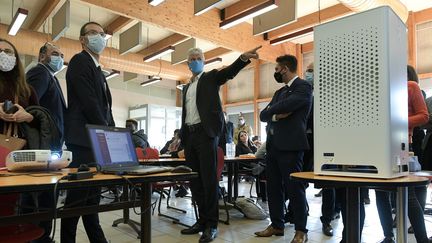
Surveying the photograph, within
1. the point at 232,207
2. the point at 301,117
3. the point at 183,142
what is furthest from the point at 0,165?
the point at 232,207

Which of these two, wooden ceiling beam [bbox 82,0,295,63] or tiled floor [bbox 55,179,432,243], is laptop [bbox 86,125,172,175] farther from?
wooden ceiling beam [bbox 82,0,295,63]

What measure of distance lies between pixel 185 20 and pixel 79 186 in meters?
5.62

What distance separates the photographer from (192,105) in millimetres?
2750

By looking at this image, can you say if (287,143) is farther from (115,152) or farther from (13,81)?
(13,81)

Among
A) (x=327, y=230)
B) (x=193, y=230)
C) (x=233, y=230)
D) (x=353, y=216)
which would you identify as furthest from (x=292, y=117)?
(x=353, y=216)

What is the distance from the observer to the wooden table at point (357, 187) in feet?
3.44

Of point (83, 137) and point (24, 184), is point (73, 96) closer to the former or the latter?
point (83, 137)

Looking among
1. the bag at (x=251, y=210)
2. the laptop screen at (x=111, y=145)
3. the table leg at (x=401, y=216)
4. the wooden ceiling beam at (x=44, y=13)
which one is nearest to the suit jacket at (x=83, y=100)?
the laptop screen at (x=111, y=145)

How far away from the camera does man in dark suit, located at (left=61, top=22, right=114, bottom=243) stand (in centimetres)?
180

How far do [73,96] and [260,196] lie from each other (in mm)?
3326

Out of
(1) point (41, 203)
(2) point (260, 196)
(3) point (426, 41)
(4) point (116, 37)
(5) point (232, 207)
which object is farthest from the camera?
(4) point (116, 37)

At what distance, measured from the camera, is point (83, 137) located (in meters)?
1.81

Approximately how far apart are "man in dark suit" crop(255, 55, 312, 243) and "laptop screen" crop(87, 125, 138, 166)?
3.85ft

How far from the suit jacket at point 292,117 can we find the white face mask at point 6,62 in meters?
1.70
